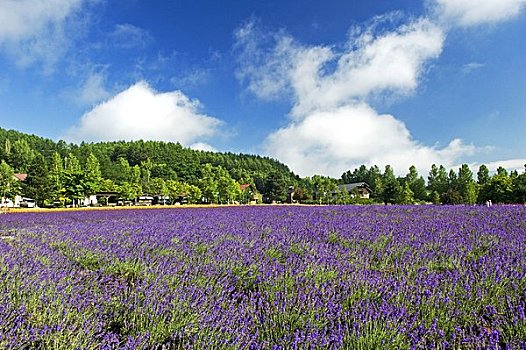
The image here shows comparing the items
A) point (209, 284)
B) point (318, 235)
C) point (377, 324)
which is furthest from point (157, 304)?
point (318, 235)

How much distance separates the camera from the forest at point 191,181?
3334cm

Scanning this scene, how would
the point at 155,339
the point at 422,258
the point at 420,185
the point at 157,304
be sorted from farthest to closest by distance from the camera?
the point at 420,185
the point at 422,258
the point at 157,304
the point at 155,339

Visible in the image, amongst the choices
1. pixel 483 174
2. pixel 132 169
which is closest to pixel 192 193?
pixel 132 169

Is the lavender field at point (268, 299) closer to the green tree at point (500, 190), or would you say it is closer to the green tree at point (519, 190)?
the green tree at point (519, 190)

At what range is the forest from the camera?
3334 centimetres

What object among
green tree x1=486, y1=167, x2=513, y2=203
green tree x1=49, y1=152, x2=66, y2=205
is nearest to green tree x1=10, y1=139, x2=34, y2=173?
green tree x1=49, y1=152, x2=66, y2=205

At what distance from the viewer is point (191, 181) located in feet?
220

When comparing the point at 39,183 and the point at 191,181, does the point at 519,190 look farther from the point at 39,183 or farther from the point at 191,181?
the point at 191,181

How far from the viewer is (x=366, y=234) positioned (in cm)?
540

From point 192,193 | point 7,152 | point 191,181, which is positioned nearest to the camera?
point 192,193

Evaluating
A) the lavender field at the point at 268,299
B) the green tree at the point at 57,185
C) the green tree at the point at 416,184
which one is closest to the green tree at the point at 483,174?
the green tree at the point at 416,184

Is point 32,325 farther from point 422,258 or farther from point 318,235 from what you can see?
point 318,235

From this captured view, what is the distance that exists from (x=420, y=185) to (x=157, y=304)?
5441cm

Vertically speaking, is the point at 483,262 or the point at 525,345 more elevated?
the point at 483,262
